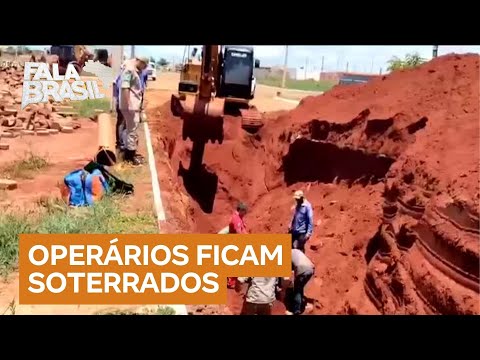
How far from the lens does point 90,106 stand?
53.7 feet

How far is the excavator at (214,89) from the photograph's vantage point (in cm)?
1023

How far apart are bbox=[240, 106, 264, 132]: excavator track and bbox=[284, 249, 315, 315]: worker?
21.0 ft

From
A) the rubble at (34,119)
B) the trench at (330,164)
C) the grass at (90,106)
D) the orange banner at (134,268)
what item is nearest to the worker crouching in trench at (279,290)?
the orange banner at (134,268)

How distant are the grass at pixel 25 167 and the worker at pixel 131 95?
5.39 ft

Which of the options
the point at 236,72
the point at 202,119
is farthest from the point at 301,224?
the point at 236,72

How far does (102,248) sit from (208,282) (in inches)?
39.2

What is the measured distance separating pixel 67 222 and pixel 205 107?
5122mm

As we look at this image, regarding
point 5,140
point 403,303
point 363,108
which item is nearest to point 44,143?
point 5,140

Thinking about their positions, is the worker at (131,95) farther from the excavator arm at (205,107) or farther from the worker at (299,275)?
the worker at (299,275)

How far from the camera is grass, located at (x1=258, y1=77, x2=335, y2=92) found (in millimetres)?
36128

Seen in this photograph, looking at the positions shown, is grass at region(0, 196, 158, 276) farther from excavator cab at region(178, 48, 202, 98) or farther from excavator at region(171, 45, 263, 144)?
excavator cab at region(178, 48, 202, 98)

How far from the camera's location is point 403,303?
6.09 m

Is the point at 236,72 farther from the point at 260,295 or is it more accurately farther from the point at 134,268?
the point at 134,268
